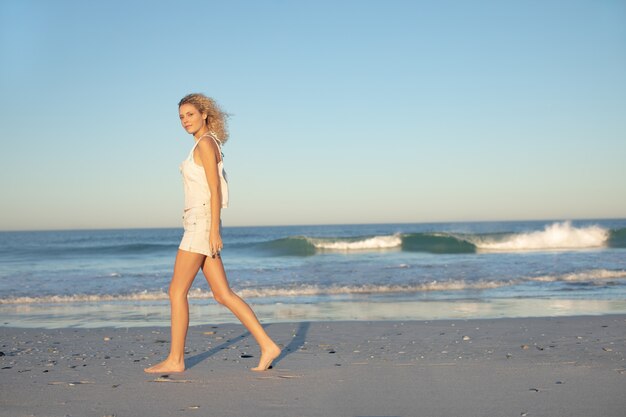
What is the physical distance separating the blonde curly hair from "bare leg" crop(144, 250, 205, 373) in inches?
33.2

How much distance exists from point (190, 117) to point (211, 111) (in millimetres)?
160

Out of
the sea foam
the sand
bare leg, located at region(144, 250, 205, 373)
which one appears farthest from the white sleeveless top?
the sea foam

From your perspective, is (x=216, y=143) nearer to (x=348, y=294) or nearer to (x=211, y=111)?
(x=211, y=111)

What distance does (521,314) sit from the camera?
8148 mm

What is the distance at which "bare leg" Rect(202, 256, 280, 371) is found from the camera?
4.46 metres

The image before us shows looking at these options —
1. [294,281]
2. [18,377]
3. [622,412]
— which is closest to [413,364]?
[622,412]

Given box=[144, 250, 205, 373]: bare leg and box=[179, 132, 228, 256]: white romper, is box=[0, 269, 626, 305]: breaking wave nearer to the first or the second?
box=[144, 250, 205, 373]: bare leg

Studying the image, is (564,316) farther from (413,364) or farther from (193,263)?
(193,263)

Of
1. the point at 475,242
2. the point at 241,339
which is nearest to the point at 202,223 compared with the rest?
the point at 241,339

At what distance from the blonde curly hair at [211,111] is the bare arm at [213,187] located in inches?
11.1

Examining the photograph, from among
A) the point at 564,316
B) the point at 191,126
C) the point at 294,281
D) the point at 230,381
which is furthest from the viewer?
the point at 294,281

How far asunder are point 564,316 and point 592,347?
2288mm

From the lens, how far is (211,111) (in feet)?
15.1

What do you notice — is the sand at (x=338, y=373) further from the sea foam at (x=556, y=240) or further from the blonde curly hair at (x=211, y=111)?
the sea foam at (x=556, y=240)
